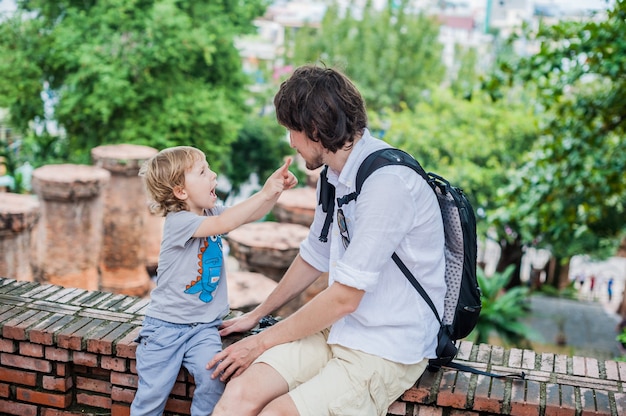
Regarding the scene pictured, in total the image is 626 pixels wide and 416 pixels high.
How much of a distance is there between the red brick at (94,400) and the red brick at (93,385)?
0.08ft

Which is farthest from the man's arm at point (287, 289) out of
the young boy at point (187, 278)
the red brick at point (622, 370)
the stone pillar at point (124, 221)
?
the stone pillar at point (124, 221)

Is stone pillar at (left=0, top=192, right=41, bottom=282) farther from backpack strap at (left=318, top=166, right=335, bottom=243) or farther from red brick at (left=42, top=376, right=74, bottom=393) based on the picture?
backpack strap at (left=318, top=166, right=335, bottom=243)

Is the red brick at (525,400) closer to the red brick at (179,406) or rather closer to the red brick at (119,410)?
the red brick at (179,406)

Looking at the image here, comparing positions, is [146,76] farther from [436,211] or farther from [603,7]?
[436,211]

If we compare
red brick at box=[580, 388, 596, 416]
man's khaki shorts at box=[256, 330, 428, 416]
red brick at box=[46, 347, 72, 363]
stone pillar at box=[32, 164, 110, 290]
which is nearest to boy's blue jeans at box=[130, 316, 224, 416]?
man's khaki shorts at box=[256, 330, 428, 416]

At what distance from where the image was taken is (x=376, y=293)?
2.19 meters

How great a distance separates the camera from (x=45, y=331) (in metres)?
2.56

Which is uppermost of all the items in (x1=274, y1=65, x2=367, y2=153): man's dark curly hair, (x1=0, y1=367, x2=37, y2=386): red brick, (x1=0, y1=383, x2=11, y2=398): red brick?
(x1=274, y1=65, x2=367, y2=153): man's dark curly hair

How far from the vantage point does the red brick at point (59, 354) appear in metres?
2.59

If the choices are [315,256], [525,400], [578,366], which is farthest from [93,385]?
[578,366]

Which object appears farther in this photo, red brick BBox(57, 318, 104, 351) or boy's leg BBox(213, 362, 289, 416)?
red brick BBox(57, 318, 104, 351)

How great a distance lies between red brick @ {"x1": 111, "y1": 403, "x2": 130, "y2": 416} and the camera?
2549 mm

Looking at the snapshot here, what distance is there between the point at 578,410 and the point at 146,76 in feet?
40.3

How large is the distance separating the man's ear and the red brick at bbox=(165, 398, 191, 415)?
2.34 feet
